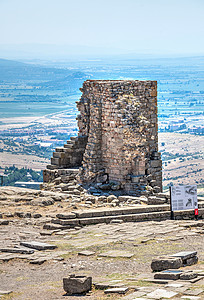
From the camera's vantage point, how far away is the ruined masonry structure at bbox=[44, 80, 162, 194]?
21.4 m

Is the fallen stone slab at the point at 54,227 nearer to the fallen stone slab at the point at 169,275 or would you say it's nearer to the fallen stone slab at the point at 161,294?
the fallen stone slab at the point at 169,275

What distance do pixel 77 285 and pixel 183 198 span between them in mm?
7808

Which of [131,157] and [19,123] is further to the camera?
[19,123]

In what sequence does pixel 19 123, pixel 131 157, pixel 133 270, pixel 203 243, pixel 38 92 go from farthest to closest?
pixel 38 92, pixel 19 123, pixel 131 157, pixel 203 243, pixel 133 270

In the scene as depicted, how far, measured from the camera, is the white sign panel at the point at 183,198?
17.4 meters

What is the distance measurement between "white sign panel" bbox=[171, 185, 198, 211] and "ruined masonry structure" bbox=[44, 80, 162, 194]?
376 cm

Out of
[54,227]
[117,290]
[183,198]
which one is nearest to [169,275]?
[117,290]

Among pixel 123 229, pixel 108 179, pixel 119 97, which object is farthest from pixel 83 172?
pixel 123 229

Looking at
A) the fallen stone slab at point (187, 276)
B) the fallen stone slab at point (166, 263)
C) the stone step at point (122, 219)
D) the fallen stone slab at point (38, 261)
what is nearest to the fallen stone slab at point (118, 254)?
the fallen stone slab at point (38, 261)

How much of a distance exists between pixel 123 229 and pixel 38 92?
11929cm

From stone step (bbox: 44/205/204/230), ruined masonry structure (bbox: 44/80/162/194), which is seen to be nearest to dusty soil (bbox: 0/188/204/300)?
stone step (bbox: 44/205/204/230)

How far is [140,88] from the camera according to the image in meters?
22.1

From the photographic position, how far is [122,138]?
70.2ft

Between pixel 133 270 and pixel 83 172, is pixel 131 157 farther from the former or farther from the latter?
pixel 133 270
